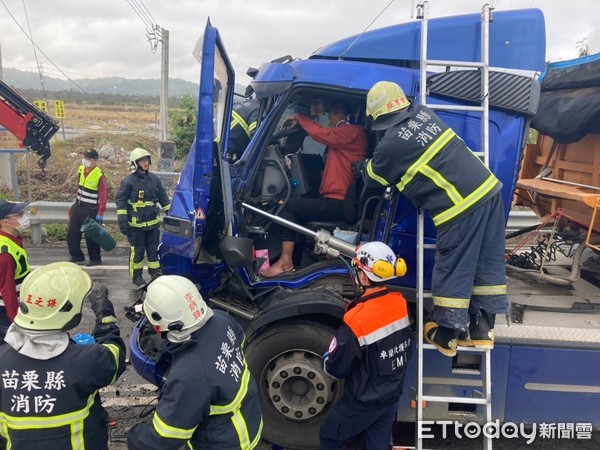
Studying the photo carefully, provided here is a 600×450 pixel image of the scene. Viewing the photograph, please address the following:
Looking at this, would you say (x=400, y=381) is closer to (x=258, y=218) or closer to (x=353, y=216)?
(x=353, y=216)

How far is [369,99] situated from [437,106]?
1.50 feet

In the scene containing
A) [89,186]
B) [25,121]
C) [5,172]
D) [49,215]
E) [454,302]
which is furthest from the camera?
[5,172]

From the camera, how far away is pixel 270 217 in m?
3.41

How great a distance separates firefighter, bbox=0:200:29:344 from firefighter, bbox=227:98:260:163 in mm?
1615

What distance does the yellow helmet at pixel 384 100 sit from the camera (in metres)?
2.88

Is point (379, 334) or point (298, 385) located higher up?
point (379, 334)

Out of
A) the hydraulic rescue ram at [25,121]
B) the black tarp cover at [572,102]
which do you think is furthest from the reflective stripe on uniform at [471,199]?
the hydraulic rescue ram at [25,121]

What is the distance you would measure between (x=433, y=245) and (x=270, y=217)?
1.09 metres

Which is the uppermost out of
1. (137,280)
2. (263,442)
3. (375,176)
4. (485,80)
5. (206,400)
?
(485,80)

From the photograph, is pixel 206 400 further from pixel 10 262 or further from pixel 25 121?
pixel 25 121

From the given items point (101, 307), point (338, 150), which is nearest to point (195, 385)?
point (101, 307)

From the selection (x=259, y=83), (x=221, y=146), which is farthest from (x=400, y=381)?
(x=259, y=83)

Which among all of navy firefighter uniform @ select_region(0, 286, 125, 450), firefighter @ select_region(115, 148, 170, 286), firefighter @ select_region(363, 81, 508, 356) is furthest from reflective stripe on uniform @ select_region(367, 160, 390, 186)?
firefighter @ select_region(115, 148, 170, 286)

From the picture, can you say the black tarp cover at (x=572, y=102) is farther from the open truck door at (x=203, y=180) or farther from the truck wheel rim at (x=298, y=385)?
the truck wheel rim at (x=298, y=385)
